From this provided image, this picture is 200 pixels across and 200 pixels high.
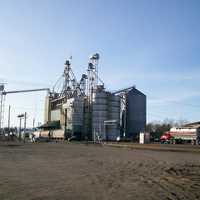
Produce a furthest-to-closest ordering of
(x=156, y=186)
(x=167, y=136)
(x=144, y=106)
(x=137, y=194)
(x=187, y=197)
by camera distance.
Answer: (x=144, y=106)
(x=167, y=136)
(x=156, y=186)
(x=137, y=194)
(x=187, y=197)

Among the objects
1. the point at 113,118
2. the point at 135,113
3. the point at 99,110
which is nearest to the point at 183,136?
the point at 99,110

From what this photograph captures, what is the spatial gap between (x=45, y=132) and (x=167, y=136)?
2769 inches

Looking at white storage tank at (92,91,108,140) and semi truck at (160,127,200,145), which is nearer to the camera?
semi truck at (160,127,200,145)

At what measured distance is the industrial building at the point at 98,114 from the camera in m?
120

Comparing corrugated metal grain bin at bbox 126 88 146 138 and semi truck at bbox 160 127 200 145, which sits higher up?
corrugated metal grain bin at bbox 126 88 146 138

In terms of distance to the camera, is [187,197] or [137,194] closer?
[187,197]

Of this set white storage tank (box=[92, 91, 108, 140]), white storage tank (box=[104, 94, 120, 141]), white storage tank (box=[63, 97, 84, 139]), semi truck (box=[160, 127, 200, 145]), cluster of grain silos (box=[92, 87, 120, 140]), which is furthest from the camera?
white storage tank (box=[63, 97, 84, 139])

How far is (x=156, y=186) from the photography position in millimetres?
13320

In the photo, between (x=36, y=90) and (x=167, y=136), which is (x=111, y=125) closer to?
(x=167, y=136)

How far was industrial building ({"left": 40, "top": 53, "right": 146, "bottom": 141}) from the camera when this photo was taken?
120m

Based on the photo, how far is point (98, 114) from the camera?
120500 millimetres

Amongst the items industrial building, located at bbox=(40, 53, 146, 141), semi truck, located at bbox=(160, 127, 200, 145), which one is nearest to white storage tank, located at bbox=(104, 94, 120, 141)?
industrial building, located at bbox=(40, 53, 146, 141)

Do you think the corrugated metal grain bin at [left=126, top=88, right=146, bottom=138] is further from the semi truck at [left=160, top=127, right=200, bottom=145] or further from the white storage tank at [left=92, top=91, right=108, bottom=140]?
the semi truck at [left=160, top=127, right=200, bottom=145]

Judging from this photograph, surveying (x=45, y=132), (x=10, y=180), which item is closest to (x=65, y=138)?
(x=45, y=132)
